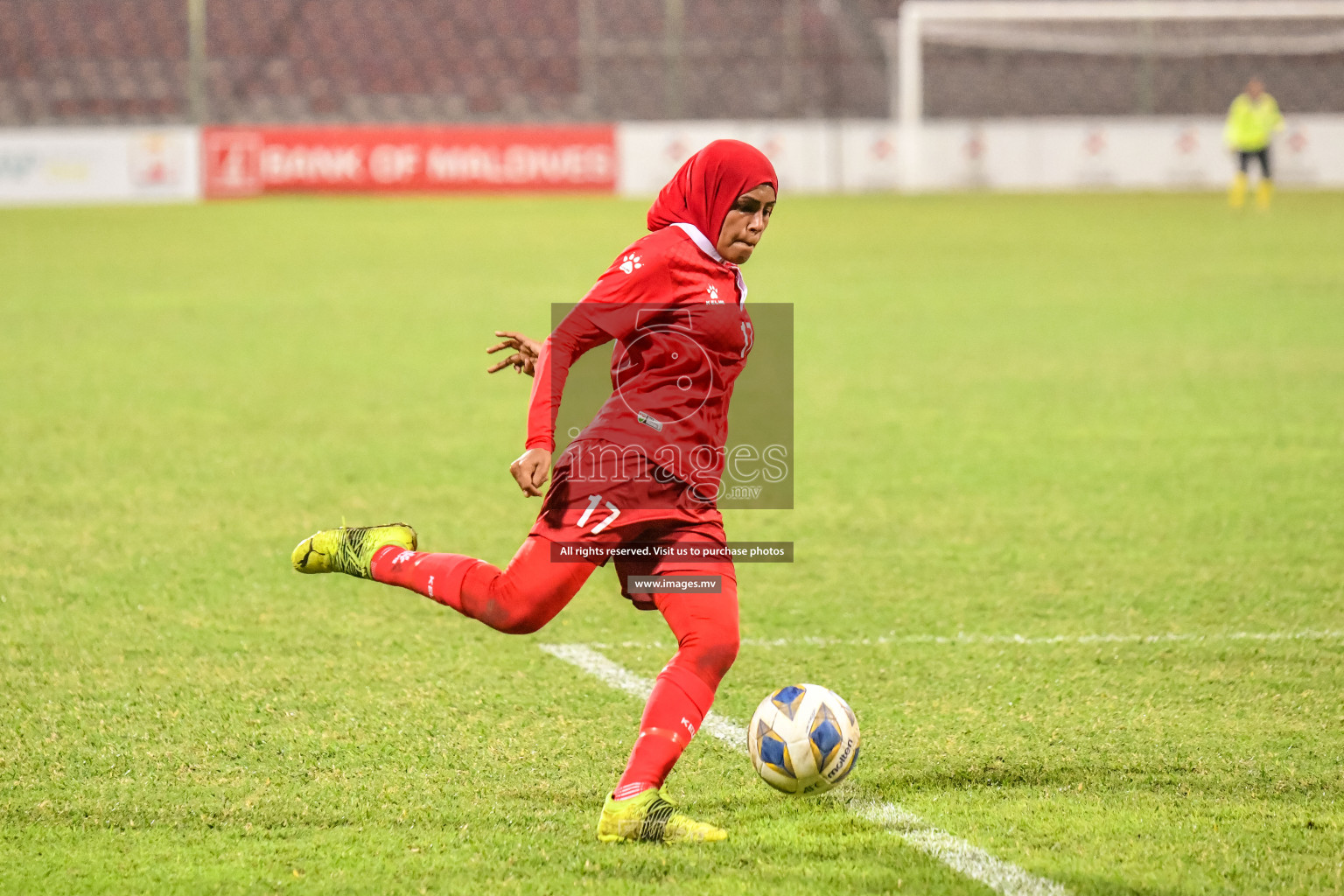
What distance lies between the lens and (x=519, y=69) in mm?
33281

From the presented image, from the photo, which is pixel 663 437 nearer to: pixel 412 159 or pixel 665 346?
pixel 665 346

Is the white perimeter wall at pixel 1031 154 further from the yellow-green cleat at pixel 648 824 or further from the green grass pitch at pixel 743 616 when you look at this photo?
the yellow-green cleat at pixel 648 824

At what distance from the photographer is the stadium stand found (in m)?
31.8

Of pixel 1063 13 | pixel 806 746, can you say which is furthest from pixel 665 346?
pixel 1063 13

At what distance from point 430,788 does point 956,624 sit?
222cm

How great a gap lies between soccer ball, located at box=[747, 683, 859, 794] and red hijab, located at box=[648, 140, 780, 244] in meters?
1.14

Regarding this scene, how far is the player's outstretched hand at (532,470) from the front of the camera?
3562mm

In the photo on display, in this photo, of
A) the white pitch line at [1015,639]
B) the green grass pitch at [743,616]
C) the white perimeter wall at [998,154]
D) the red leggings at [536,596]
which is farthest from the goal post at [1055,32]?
the red leggings at [536,596]

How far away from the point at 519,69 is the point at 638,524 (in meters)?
30.8

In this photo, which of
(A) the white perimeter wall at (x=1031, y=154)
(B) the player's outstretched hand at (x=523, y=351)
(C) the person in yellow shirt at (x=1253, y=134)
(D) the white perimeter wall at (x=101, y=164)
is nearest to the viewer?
(B) the player's outstretched hand at (x=523, y=351)

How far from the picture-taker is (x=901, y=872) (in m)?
3.41

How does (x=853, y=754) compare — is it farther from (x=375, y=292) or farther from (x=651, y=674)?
(x=375, y=292)

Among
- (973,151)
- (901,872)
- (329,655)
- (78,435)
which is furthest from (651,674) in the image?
(973,151)

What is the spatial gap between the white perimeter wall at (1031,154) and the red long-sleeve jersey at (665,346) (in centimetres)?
2728
